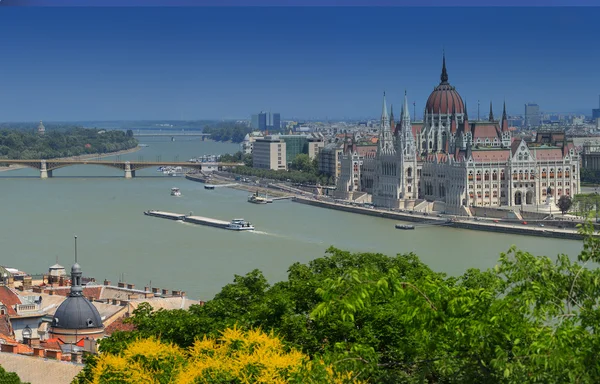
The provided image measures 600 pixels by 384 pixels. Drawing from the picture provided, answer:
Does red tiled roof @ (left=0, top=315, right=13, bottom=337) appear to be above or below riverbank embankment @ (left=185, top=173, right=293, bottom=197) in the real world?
above

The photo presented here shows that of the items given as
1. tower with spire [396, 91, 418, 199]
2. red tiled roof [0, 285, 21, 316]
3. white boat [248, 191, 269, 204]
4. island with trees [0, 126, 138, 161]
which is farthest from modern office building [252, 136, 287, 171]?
red tiled roof [0, 285, 21, 316]

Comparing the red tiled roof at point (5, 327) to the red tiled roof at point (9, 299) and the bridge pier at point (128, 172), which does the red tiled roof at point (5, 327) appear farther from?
the bridge pier at point (128, 172)

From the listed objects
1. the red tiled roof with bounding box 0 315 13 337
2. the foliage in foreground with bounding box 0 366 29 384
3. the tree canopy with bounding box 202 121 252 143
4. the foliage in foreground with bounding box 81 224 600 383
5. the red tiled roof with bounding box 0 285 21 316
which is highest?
the foliage in foreground with bounding box 81 224 600 383

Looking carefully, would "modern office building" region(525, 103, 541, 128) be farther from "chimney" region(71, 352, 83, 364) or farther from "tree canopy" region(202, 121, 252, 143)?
"chimney" region(71, 352, 83, 364)

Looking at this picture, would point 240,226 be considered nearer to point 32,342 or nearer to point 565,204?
point 565,204

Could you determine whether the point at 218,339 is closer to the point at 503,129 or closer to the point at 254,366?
the point at 254,366

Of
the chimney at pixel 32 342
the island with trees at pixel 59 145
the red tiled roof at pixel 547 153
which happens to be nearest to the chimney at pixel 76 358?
the chimney at pixel 32 342

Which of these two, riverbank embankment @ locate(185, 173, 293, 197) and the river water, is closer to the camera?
the river water
